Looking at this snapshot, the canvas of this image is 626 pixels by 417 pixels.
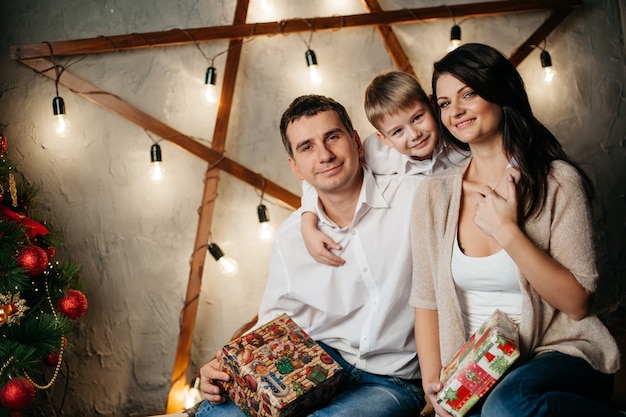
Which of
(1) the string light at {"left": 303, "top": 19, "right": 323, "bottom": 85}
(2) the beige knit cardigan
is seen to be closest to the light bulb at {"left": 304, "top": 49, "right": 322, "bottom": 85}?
(1) the string light at {"left": 303, "top": 19, "right": 323, "bottom": 85}

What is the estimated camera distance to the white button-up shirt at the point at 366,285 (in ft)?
5.86

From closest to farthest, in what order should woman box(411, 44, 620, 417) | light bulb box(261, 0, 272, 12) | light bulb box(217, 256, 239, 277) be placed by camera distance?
woman box(411, 44, 620, 417) < light bulb box(217, 256, 239, 277) < light bulb box(261, 0, 272, 12)

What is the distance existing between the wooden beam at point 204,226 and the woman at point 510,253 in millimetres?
1400

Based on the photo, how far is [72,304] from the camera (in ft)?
7.00

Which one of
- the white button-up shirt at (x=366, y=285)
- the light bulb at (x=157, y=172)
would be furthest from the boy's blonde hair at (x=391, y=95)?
the light bulb at (x=157, y=172)

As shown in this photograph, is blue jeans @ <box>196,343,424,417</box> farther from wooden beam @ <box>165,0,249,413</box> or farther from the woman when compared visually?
wooden beam @ <box>165,0,249,413</box>

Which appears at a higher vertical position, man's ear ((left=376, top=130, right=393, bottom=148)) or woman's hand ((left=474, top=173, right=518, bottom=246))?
man's ear ((left=376, top=130, right=393, bottom=148))

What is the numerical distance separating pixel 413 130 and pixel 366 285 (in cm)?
62

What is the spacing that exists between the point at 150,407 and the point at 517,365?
81.7 inches

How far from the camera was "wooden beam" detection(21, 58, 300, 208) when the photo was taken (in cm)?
264

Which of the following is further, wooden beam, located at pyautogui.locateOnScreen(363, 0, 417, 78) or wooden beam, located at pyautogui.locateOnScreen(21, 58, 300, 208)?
wooden beam, located at pyautogui.locateOnScreen(363, 0, 417, 78)

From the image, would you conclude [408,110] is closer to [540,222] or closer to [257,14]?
[540,222]

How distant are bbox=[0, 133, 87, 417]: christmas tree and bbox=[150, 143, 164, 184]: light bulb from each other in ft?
1.84

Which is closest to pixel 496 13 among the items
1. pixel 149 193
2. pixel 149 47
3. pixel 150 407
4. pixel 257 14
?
pixel 257 14
